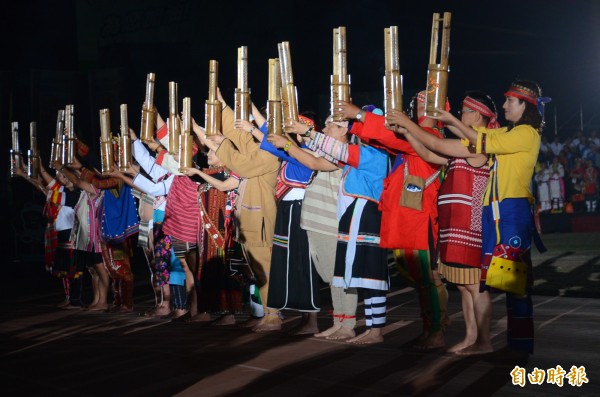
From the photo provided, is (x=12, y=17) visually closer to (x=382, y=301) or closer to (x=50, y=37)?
(x=50, y=37)

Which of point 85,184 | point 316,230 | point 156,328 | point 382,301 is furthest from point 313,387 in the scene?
point 85,184

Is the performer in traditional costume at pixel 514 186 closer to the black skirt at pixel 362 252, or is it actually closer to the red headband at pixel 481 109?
→ the red headband at pixel 481 109

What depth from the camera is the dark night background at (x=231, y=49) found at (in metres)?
15.0

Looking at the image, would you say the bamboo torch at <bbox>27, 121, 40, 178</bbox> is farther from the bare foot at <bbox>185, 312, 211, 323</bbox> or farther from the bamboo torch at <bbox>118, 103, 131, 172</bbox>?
the bare foot at <bbox>185, 312, 211, 323</bbox>

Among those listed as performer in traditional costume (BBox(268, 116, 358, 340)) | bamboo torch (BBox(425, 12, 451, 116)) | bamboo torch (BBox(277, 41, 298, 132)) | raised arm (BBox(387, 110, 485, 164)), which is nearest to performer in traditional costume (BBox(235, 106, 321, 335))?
performer in traditional costume (BBox(268, 116, 358, 340))

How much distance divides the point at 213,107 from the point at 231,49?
7670mm

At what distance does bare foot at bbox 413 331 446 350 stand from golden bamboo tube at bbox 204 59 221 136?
219 centimetres

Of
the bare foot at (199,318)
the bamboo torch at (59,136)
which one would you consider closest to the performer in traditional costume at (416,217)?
the bare foot at (199,318)

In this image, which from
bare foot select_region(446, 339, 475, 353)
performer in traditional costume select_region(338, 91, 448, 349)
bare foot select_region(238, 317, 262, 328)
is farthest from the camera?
bare foot select_region(238, 317, 262, 328)

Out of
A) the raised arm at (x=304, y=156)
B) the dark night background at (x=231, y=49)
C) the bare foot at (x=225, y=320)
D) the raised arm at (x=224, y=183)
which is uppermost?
the dark night background at (x=231, y=49)

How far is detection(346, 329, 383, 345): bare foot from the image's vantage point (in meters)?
6.89

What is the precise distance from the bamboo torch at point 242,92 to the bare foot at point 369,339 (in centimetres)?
172

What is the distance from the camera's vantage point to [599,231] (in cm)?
1703

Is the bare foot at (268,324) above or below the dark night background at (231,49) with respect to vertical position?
below
